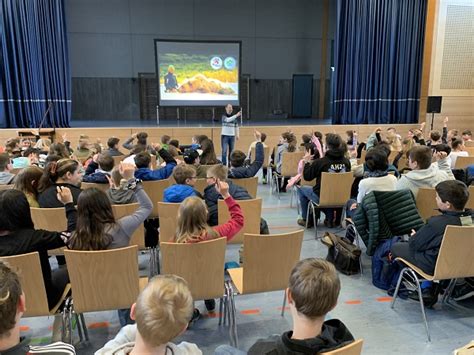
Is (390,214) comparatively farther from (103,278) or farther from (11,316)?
(11,316)

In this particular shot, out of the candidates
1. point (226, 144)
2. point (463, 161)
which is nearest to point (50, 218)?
point (463, 161)

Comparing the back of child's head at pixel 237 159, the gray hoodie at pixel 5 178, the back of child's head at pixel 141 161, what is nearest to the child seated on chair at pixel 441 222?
the back of child's head at pixel 237 159

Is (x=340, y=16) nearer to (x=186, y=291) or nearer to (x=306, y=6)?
(x=306, y=6)

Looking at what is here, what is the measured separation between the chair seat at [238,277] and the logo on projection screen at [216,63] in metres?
10.4

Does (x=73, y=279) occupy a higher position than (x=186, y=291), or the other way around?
(x=186, y=291)

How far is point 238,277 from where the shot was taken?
108 inches

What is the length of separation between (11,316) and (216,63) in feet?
38.8

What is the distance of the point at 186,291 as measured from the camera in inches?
56.0

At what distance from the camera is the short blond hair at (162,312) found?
4.35ft

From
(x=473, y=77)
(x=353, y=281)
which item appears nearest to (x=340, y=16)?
(x=473, y=77)

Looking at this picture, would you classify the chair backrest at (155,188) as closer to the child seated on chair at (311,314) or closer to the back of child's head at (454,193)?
the back of child's head at (454,193)

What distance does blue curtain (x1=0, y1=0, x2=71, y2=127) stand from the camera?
1000cm

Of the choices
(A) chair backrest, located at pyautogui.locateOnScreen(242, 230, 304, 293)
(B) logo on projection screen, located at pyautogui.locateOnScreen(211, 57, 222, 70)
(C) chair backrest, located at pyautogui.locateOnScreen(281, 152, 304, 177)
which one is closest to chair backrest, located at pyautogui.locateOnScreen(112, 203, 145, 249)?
(A) chair backrest, located at pyautogui.locateOnScreen(242, 230, 304, 293)

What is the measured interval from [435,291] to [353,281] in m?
0.71
